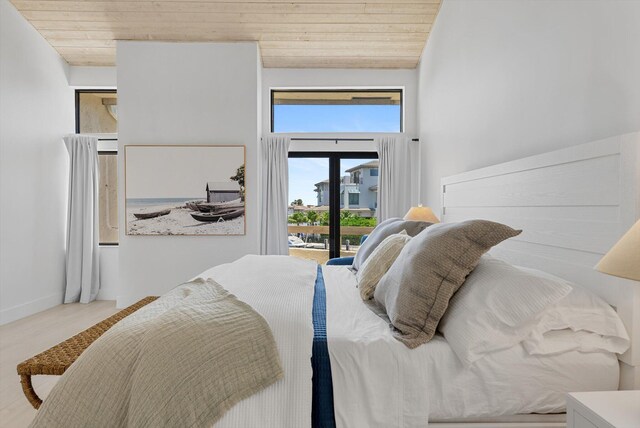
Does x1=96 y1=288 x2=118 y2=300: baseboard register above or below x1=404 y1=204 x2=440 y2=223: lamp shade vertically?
below

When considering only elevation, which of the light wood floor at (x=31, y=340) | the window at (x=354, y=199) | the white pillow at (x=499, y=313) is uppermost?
the window at (x=354, y=199)

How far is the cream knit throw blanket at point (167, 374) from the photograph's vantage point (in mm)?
1068

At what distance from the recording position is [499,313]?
1287 mm

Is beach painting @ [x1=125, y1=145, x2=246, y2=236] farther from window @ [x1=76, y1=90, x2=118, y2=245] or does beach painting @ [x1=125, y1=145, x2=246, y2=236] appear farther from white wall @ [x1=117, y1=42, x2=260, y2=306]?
window @ [x1=76, y1=90, x2=118, y2=245]

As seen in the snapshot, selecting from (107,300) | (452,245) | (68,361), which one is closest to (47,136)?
(107,300)

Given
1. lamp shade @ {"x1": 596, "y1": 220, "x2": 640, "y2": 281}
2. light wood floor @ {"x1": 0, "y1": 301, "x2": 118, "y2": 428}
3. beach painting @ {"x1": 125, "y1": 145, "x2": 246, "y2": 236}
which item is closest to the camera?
lamp shade @ {"x1": 596, "y1": 220, "x2": 640, "y2": 281}

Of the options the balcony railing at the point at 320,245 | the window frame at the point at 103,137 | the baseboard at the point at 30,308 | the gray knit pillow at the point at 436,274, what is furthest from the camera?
the balcony railing at the point at 320,245

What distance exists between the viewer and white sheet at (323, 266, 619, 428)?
1236mm

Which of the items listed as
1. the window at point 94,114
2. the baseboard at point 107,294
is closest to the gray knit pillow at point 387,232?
the baseboard at point 107,294

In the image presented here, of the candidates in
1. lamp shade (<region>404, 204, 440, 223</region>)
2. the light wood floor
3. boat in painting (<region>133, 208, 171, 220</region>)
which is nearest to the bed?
the light wood floor

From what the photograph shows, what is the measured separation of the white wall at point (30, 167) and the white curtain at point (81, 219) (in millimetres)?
118

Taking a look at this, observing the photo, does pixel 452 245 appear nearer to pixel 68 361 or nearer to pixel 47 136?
pixel 68 361

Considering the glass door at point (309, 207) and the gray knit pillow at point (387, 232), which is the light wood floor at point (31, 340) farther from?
the glass door at point (309, 207)

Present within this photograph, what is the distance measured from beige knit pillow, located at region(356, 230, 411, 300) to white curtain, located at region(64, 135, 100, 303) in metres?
3.78
